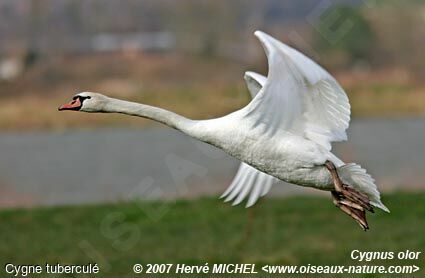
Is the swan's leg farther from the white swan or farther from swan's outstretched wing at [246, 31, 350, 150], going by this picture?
swan's outstretched wing at [246, 31, 350, 150]

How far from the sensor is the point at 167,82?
3847cm

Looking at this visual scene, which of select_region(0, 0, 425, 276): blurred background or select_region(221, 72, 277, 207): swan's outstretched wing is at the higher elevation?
select_region(0, 0, 425, 276): blurred background

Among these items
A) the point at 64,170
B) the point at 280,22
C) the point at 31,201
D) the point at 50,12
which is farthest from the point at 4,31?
the point at 31,201

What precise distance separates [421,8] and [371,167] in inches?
631

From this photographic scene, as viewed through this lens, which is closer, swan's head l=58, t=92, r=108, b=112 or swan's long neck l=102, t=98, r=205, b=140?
swan's long neck l=102, t=98, r=205, b=140

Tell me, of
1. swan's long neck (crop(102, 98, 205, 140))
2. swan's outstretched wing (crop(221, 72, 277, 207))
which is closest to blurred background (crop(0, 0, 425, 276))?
swan's outstretched wing (crop(221, 72, 277, 207))

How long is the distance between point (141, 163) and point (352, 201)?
16.5 meters

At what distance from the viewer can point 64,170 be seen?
24969mm

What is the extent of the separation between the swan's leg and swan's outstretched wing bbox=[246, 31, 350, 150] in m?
0.41

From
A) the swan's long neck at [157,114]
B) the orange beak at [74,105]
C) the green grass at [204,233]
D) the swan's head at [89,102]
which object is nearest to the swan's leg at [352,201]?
the swan's long neck at [157,114]

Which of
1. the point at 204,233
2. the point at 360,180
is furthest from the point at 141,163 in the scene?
the point at 360,180

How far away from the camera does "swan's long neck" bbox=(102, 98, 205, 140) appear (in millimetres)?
8906

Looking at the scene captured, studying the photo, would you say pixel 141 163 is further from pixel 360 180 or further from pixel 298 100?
pixel 298 100

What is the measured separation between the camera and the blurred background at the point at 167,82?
2244 centimetres
